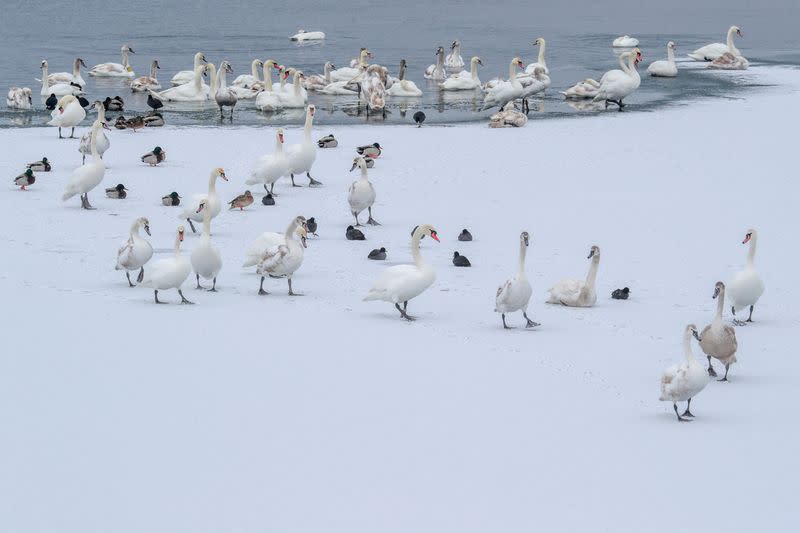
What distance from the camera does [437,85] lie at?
3042cm

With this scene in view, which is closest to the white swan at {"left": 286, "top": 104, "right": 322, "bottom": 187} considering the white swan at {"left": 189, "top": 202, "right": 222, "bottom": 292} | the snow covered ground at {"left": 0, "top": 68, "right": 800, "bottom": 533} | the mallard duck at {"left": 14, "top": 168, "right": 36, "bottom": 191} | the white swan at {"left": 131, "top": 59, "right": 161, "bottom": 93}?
the snow covered ground at {"left": 0, "top": 68, "right": 800, "bottom": 533}

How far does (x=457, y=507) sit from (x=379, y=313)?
4.45 metres

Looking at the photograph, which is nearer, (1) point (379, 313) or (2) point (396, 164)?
(1) point (379, 313)

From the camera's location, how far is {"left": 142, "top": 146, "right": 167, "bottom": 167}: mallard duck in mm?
18562

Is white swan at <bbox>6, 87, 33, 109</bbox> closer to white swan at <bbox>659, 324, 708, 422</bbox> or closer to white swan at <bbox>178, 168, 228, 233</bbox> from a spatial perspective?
white swan at <bbox>178, 168, 228, 233</bbox>

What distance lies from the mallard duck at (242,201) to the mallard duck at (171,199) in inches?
25.5

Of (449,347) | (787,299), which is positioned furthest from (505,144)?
(449,347)

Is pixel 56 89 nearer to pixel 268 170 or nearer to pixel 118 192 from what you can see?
pixel 118 192

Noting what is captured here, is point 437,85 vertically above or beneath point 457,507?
above

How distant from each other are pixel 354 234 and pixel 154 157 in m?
5.18

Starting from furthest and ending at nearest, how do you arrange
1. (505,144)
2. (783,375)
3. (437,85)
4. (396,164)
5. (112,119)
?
(437,85)
(112,119)
(505,144)
(396,164)
(783,375)

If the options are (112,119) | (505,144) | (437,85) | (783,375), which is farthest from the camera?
(437,85)

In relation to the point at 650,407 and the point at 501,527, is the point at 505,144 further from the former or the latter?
the point at 501,527

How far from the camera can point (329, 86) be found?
28.5m
